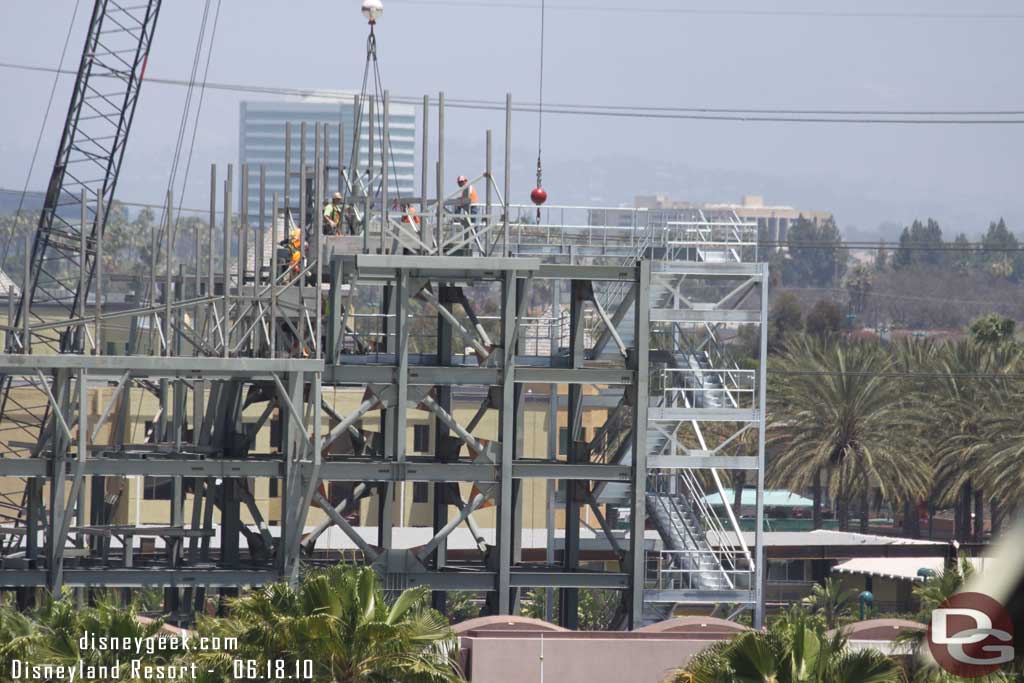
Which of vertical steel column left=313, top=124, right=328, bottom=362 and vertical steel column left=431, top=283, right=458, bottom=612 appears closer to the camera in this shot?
vertical steel column left=313, top=124, right=328, bottom=362

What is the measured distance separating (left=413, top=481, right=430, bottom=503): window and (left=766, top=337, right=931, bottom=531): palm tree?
1794cm

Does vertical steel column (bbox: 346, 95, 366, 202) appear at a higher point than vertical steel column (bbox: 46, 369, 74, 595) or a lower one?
higher

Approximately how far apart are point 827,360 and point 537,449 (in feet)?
65.0

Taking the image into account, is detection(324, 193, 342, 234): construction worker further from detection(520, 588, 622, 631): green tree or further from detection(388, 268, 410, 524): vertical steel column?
detection(520, 588, 622, 631): green tree

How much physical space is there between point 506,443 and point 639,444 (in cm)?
350

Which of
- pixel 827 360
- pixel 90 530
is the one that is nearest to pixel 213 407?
pixel 90 530

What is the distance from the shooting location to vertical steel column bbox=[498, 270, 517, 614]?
131ft

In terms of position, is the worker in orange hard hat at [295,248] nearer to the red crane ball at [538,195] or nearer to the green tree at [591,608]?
the red crane ball at [538,195]

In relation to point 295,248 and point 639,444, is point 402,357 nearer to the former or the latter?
point 639,444

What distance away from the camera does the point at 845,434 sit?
8138 cm

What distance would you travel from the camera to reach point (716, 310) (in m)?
42.9

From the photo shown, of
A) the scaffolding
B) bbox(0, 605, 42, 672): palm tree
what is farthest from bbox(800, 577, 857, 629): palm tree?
bbox(0, 605, 42, 672): palm tree

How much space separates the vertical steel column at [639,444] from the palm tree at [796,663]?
19.0 metres

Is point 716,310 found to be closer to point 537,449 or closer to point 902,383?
point 537,449
